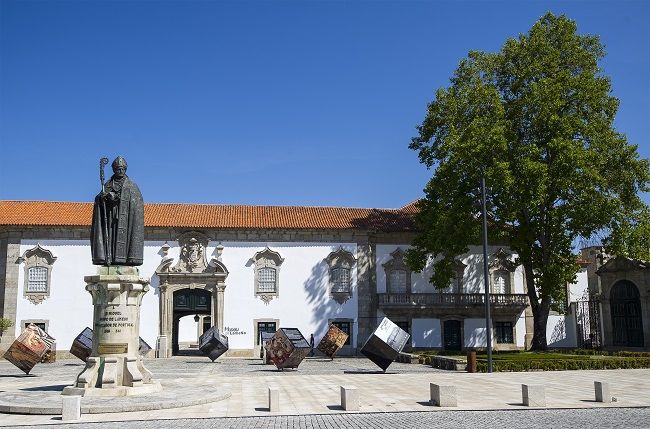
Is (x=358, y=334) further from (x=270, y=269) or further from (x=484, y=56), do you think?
(x=484, y=56)

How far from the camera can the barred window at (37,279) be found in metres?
32.0

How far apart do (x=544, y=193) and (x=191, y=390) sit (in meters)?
17.5

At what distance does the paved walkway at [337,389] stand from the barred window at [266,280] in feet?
32.2

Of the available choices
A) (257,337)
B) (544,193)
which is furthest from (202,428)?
(257,337)

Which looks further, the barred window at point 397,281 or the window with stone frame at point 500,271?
→ the window with stone frame at point 500,271

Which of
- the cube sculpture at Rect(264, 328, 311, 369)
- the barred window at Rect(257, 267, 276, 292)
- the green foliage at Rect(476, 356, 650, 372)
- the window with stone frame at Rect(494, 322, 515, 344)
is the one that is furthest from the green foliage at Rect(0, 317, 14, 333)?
the window with stone frame at Rect(494, 322, 515, 344)

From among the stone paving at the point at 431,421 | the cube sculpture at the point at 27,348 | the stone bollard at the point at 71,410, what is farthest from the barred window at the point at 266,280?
the stone bollard at the point at 71,410

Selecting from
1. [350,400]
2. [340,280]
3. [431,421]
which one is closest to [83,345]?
[350,400]

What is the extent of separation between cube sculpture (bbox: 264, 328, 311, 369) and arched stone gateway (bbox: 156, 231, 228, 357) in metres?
10.6

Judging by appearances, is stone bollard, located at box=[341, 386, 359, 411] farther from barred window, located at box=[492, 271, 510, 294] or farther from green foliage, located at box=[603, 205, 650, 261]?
barred window, located at box=[492, 271, 510, 294]

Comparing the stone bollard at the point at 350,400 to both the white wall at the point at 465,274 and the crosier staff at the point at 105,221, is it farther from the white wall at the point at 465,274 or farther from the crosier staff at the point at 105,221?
the white wall at the point at 465,274

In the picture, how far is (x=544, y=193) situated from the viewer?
26.2 meters

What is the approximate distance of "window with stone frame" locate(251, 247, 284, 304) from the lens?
3322cm

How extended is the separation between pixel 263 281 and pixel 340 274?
4.10m
